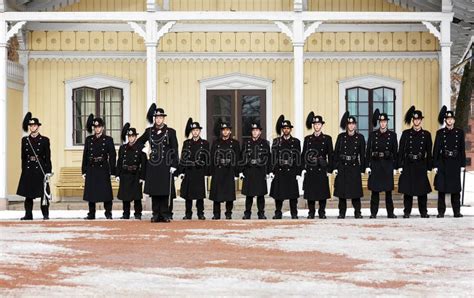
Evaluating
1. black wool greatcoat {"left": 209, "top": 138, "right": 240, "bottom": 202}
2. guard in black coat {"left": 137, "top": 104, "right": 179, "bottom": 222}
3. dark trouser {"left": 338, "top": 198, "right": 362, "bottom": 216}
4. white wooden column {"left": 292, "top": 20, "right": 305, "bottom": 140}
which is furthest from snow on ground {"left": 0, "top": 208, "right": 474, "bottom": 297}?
white wooden column {"left": 292, "top": 20, "right": 305, "bottom": 140}

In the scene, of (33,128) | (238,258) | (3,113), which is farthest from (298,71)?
(238,258)

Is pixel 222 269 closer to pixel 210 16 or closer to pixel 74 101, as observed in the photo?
pixel 210 16

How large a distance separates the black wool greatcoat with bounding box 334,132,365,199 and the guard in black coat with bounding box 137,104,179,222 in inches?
109

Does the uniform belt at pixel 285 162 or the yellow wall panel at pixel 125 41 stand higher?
the yellow wall panel at pixel 125 41

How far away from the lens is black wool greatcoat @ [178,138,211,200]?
620 inches

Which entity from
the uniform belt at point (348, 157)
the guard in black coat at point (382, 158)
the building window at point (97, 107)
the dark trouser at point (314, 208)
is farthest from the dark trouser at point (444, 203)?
the building window at point (97, 107)

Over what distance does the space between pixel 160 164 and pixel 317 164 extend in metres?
2.73

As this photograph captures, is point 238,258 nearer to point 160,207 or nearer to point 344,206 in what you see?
point 160,207

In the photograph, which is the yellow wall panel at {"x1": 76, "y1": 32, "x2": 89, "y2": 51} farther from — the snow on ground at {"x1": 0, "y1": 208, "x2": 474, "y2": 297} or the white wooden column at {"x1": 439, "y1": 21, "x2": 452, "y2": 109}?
the white wooden column at {"x1": 439, "y1": 21, "x2": 452, "y2": 109}

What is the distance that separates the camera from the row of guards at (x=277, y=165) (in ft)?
51.5

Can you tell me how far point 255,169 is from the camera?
15977 mm

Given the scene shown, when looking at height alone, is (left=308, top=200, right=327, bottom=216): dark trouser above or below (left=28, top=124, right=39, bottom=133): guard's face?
below

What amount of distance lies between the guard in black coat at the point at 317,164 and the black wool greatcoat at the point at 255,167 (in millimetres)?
647

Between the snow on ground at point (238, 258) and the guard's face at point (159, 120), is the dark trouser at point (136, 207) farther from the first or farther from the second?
the guard's face at point (159, 120)
